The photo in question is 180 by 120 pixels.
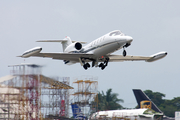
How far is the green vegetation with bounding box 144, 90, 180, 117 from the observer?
61.3 meters

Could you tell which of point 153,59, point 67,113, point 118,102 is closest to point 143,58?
point 153,59

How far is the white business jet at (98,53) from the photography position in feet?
79.0

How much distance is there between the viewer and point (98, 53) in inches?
1022

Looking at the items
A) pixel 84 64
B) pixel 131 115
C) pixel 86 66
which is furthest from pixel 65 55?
pixel 131 115

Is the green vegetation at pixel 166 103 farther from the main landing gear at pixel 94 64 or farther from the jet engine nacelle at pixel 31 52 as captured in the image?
the jet engine nacelle at pixel 31 52

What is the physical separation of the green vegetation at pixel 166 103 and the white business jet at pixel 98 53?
33.2 meters

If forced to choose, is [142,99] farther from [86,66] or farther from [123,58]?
[86,66]

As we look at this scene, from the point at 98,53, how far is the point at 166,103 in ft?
167

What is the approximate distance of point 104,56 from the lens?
2709 cm

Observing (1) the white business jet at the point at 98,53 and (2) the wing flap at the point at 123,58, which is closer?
(1) the white business jet at the point at 98,53

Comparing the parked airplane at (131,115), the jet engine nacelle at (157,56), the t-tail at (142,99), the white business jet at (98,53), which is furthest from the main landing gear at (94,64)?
the t-tail at (142,99)

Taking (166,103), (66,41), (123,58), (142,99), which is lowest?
(166,103)

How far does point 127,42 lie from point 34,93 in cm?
985

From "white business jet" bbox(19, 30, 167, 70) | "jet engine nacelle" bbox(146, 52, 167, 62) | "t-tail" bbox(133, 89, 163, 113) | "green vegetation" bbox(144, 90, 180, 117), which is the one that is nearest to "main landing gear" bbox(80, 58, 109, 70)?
"white business jet" bbox(19, 30, 167, 70)
